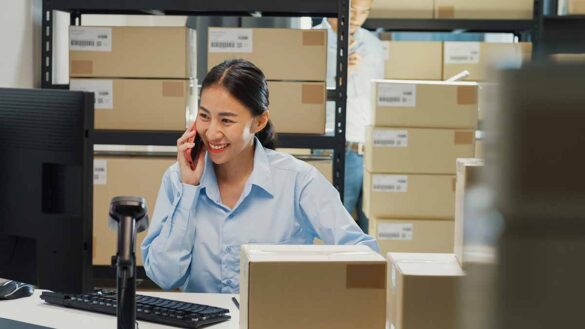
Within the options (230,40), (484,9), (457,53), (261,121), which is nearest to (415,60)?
(457,53)

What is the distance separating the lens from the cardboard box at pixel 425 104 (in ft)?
10.0

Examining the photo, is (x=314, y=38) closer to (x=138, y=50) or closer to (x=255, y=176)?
(x=138, y=50)

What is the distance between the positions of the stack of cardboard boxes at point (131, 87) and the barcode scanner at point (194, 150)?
0.55 m

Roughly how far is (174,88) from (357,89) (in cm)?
144

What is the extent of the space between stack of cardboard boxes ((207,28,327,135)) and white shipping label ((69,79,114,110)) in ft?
1.12

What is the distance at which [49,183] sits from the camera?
1.30 m

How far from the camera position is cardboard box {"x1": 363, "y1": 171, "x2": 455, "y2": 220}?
309 cm

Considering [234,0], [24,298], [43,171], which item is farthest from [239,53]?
[43,171]

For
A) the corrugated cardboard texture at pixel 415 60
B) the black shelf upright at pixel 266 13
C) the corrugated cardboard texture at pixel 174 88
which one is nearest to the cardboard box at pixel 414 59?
the corrugated cardboard texture at pixel 415 60

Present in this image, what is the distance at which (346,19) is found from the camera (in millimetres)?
2596

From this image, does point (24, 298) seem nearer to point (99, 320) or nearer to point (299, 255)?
point (99, 320)

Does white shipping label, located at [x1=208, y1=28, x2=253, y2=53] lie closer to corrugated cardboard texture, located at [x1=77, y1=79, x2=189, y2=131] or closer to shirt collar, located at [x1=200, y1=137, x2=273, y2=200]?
corrugated cardboard texture, located at [x1=77, y1=79, x2=189, y2=131]

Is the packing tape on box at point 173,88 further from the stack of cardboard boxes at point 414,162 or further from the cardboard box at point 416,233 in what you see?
the cardboard box at point 416,233

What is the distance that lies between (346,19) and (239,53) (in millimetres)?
349
